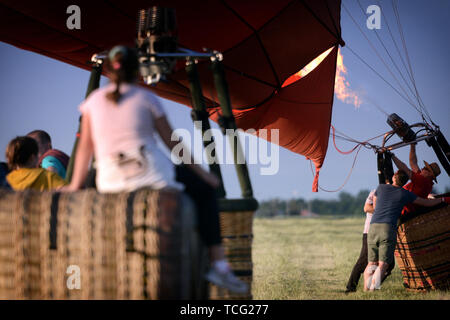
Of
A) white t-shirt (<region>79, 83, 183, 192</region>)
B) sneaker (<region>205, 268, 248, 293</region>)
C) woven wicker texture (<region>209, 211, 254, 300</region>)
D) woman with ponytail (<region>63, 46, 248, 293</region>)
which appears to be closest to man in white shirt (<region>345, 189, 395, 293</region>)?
woven wicker texture (<region>209, 211, 254, 300</region>)

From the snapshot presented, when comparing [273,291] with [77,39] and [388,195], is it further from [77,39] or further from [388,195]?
[77,39]

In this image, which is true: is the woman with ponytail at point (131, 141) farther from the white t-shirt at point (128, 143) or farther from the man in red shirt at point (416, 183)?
the man in red shirt at point (416, 183)

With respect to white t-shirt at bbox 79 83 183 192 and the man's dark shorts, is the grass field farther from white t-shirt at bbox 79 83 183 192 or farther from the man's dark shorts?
white t-shirt at bbox 79 83 183 192

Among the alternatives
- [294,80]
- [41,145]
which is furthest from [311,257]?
[41,145]

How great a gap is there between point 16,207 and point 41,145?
2.30 m

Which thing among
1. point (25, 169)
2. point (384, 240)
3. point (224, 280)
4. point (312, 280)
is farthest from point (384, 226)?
point (25, 169)

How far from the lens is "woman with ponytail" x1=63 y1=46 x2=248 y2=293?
6.93ft

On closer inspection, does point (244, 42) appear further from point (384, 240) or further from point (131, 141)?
point (131, 141)

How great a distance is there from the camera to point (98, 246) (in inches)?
79.3

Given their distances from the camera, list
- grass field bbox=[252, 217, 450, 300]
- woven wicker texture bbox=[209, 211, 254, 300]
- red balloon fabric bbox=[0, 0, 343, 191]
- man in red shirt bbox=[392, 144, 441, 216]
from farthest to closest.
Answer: man in red shirt bbox=[392, 144, 441, 216] < grass field bbox=[252, 217, 450, 300] < red balloon fabric bbox=[0, 0, 343, 191] < woven wicker texture bbox=[209, 211, 254, 300]

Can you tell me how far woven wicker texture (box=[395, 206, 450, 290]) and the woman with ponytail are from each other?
12.5 feet

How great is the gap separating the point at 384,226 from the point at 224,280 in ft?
11.7

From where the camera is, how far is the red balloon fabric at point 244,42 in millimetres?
4898
